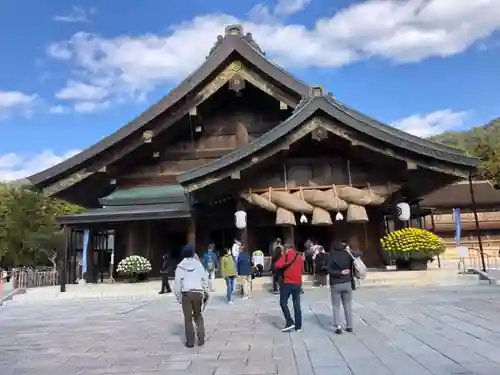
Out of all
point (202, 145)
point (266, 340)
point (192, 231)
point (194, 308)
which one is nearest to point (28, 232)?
point (202, 145)

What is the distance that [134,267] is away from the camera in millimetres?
16016

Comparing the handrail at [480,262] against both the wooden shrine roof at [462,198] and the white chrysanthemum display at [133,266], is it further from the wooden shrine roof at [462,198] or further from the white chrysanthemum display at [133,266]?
the white chrysanthemum display at [133,266]

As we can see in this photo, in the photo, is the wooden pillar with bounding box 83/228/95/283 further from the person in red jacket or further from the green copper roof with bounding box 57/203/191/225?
the person in red jacket

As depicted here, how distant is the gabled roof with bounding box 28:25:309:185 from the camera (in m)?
17.3

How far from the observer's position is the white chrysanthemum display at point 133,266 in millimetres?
15992

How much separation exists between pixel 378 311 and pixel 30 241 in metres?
32.1

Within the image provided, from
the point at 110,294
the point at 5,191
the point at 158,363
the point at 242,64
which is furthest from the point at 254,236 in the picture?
the point at 5,191

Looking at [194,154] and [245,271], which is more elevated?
[194,154]

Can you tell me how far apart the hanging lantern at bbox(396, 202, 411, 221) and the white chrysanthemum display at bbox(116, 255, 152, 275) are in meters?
9.08

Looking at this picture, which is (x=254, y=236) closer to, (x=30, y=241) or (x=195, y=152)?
(x=195, y=152)

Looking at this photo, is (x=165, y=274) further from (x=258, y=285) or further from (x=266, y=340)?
(x=266, y=340)

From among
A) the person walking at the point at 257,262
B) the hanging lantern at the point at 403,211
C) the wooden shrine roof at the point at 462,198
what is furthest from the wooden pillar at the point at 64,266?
the wooden shrine roof at the point at 462,198

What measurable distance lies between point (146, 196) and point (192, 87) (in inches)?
184

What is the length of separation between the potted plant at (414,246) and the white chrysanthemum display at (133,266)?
8.40 metres
